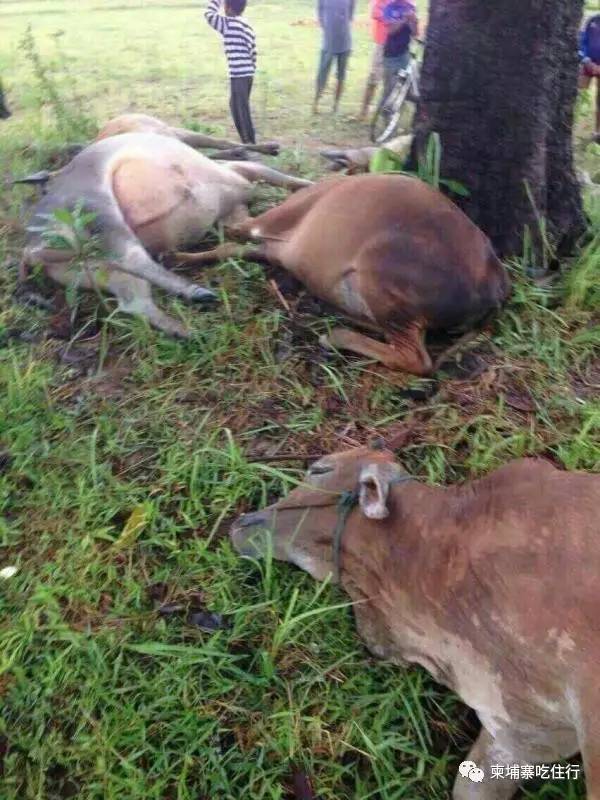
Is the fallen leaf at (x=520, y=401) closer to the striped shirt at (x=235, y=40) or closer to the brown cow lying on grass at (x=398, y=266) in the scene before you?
the brown cow lying on grass at (x=398, y=266)

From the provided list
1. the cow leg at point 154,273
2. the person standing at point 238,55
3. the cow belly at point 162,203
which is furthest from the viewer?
the person standing at point 238,55

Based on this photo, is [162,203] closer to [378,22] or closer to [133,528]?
[133,528]

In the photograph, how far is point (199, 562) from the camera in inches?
106

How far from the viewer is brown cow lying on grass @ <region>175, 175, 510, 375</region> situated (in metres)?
3.06

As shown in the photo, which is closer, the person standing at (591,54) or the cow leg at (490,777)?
the cow leg at (490,777)

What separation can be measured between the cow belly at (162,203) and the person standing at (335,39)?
2638mm

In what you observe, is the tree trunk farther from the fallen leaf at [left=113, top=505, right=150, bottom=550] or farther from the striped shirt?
the striped shirt

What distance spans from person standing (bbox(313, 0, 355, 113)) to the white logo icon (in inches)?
209

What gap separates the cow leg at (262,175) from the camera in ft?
14.6

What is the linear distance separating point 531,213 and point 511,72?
2.01 ft

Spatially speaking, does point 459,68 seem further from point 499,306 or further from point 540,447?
point 540,447

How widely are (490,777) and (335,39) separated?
5.78 meters

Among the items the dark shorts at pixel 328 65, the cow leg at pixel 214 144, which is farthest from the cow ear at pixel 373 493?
the dark shorts at pixel 328 65

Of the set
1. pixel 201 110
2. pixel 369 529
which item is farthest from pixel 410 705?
pixel 201 110
